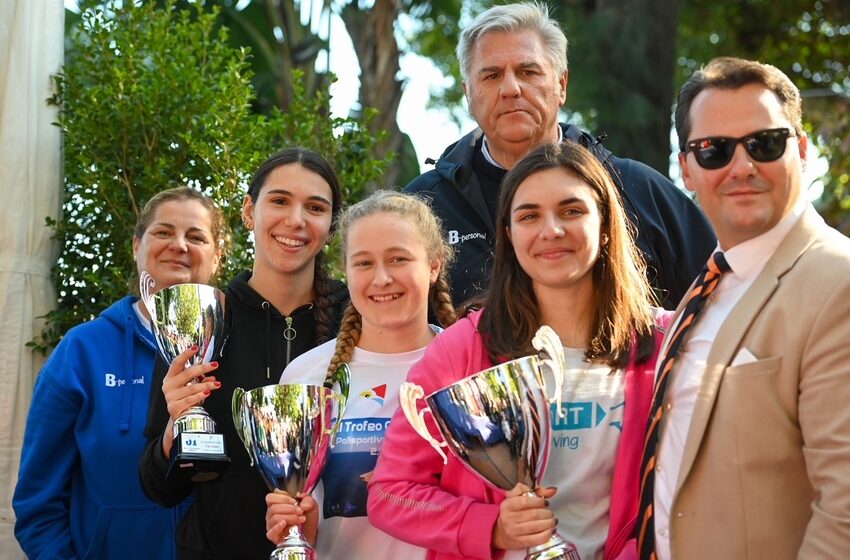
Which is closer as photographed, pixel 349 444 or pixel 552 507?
pixel 552 507

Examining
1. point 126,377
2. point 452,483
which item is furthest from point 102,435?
point 452,483

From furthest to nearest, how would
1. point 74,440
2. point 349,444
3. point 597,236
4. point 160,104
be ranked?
Answer: point 160,104
point 74,440
point 349,444
point 597,236

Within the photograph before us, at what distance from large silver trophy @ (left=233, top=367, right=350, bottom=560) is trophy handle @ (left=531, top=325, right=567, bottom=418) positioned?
0.68 m

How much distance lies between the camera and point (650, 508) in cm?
274

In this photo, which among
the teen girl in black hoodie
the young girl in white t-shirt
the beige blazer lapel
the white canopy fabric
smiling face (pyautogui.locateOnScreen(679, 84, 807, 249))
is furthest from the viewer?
the white canopy fabric

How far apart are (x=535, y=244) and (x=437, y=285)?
0.79m

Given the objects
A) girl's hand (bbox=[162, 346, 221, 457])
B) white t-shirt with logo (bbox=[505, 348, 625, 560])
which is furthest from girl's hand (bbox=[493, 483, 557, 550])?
girl's hand (bbox=[162, 346, 221, 457])

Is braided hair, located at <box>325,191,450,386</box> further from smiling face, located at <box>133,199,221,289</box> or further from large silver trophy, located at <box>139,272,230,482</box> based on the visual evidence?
smiling face, located at <box>133,199,221,289</box>

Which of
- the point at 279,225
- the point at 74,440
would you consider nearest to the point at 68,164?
the point at 74,440

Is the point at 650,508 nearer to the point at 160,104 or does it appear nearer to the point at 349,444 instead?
the point at 349,444

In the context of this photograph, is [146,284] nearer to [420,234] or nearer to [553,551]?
[420,234]

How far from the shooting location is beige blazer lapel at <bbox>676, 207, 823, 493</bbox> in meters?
2.59

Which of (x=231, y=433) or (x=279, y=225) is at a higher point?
(x=279, y=225)

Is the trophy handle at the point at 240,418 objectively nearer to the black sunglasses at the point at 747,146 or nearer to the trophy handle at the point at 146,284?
the trophy handle at the point at 146,284
